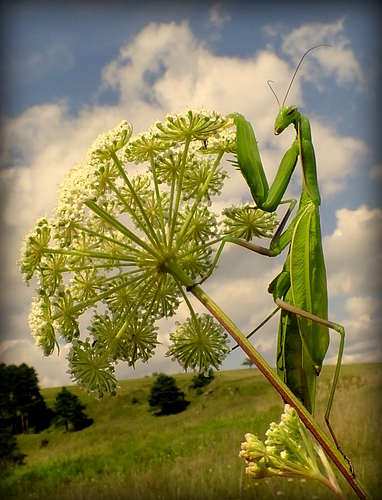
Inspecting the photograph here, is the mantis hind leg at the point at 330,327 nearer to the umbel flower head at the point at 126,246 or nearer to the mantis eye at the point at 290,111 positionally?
the umbel flower head at the point at 126,246

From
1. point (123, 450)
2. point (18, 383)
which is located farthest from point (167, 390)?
point (18, 383)

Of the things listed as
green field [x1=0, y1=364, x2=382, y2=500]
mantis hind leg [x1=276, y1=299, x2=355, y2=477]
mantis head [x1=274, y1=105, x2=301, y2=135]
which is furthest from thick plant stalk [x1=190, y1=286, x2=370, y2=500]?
green field [x1=0, y1=364, x2=382, y2=500]

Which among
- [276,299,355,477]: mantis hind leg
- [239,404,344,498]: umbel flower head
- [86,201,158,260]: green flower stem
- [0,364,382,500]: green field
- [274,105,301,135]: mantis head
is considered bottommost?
[0,364,382,500]: green field

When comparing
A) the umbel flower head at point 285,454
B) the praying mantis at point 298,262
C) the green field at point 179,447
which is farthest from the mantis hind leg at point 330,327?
the green field at point 179,447

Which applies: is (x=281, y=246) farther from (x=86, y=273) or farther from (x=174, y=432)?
(x=174, y=432)

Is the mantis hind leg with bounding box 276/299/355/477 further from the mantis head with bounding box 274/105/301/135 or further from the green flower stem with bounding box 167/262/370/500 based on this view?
the mantis head with bounding box 274/105/301/135

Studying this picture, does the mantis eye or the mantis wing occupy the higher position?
the mantis eye

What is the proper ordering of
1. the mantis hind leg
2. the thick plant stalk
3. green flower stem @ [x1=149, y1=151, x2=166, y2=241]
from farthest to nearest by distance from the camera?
green flower stem @ [x1=149, y1=151, x2=166, y2=241] < the mantis hind leg < the thick plant stalk
